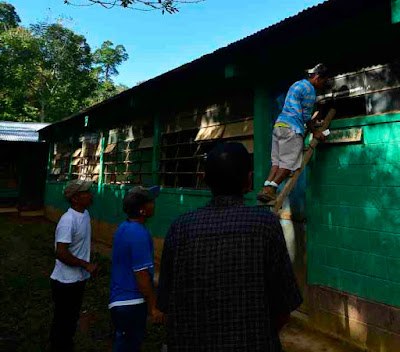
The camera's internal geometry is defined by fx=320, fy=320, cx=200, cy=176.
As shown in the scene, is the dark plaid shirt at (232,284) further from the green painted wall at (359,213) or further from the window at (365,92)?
the window at (365,92)

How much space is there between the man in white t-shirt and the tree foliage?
1053 inches

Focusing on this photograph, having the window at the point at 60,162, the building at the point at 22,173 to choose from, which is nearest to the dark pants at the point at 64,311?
the window at the point at 60,162

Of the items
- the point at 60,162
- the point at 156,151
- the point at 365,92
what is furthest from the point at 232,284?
the point at 60,162

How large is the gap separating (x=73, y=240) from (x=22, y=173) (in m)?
14.1

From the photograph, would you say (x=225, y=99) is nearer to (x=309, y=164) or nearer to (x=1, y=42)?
(x=309, y=164)

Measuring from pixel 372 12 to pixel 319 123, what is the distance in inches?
47.3

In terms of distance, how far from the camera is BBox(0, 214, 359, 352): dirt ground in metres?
3.52

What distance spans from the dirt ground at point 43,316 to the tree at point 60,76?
2280 cm

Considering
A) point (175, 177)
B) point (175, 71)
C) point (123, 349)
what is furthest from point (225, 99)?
point (123, 349)

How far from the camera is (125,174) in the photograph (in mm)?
8477

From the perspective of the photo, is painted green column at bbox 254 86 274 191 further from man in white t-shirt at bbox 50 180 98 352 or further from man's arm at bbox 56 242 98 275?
man's arm at bbox 56 242 98 275

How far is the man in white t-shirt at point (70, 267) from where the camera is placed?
285cm

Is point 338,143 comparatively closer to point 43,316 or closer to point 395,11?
point 395,11

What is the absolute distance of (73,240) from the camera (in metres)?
2.93
